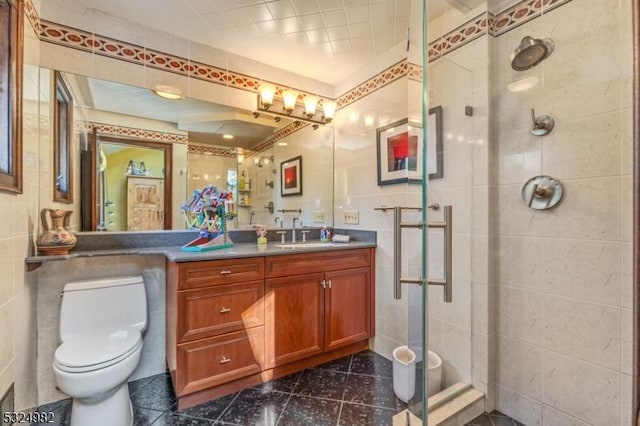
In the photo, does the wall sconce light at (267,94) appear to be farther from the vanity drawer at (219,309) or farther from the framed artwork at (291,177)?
the vanity drawer at (219,309)

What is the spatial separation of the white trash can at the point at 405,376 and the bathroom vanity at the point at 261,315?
534 millimetres

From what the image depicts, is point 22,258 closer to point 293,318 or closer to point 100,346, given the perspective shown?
point 100,346

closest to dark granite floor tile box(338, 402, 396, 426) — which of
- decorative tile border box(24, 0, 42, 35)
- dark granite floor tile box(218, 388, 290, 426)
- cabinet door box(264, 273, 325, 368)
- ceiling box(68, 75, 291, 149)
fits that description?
dark granite floor tile box(218, 388, 290, 426)

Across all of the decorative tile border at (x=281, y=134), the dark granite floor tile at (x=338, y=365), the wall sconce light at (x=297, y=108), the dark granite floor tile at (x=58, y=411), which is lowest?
the dark granite floor tile at (x=338, y=365)

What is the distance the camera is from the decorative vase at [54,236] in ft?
4.69

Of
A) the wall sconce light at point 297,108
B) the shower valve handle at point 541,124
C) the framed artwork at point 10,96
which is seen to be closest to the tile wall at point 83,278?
the framed artwork at point 10,96

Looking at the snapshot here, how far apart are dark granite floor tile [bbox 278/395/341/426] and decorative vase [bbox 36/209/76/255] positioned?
1.46 metres

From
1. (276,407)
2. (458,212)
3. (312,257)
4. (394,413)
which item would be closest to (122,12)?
(312,257)

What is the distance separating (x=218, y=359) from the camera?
1.59m

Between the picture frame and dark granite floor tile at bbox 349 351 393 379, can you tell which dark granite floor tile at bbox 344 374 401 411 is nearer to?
dark granite floor tile at bbox 349 351 393 379

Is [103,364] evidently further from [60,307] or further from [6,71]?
[6,71]

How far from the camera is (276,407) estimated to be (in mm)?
1542

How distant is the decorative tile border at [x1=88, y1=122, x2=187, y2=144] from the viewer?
1783mm

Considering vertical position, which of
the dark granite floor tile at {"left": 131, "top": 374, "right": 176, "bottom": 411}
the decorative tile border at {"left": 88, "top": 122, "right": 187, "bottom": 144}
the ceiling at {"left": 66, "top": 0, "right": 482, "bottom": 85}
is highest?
the ceiling at {"left": 66, "top": 0, "right": 482, "bottom": 85}
